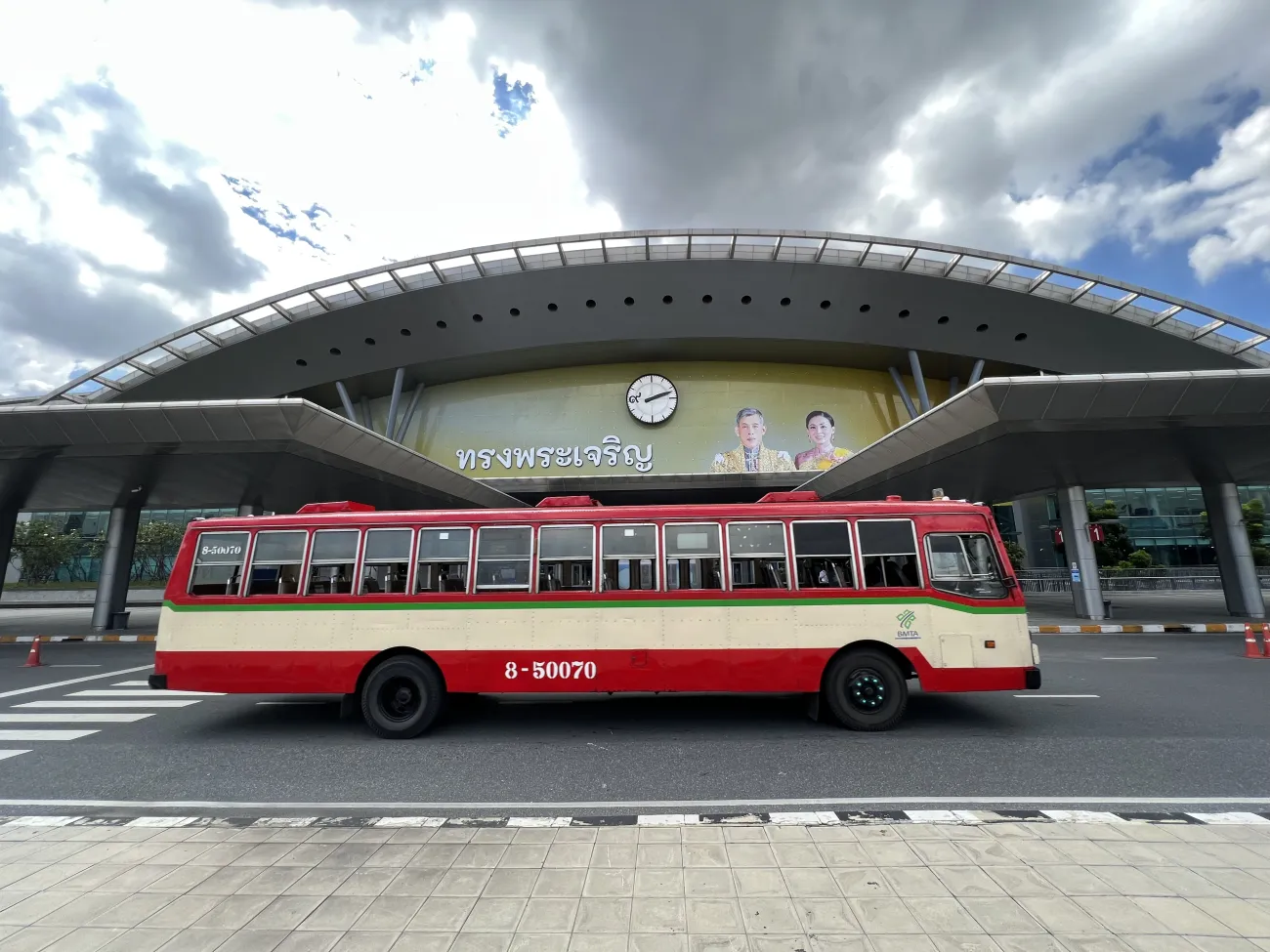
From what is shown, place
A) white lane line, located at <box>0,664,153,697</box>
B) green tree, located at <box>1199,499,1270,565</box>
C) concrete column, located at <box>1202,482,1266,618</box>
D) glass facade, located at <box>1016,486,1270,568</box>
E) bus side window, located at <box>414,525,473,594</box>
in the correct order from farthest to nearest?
glass facade, located at <box>1016,486,1270,568</box>
green tree, located at <box>1199,499,1270,565</box>
concrete column, located at <box>1202,482,1266,618</box>
white lane line, located at <box>0,664,153,697</box>
bus side window, located at <box>414,525,473,594</box>

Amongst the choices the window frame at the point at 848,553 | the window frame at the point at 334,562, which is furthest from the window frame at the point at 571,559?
the window frame at the point at 848,553

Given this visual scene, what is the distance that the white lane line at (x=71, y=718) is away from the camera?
27.9 feet

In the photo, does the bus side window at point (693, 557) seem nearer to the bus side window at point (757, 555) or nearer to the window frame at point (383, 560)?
the bus side window at point (757, 555)

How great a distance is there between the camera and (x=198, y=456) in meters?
17.3

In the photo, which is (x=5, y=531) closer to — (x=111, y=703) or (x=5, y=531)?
(x=5, y=531)

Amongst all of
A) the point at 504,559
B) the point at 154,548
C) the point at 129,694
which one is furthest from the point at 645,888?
the point at 154,548

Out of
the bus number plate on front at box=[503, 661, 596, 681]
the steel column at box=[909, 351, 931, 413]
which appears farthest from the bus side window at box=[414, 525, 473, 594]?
the steel column at box=[909, 351, 931, 413]

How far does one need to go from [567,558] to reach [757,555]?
245 cm

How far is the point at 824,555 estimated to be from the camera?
7.50 m

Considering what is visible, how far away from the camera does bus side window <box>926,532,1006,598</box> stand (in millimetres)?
7305

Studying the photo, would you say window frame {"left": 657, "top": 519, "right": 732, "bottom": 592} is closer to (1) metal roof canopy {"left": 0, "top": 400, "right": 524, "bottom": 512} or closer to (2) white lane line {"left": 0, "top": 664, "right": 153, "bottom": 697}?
(1) metal roof canopy {"left": 0, "top": 400, "right": 524, "bottom": 512}

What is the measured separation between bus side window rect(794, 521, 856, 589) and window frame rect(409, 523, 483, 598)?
4.17m

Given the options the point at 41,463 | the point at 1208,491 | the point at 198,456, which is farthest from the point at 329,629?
the point at 1208,491

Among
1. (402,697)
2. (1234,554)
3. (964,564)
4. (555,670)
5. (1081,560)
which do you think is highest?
(1234,554)
